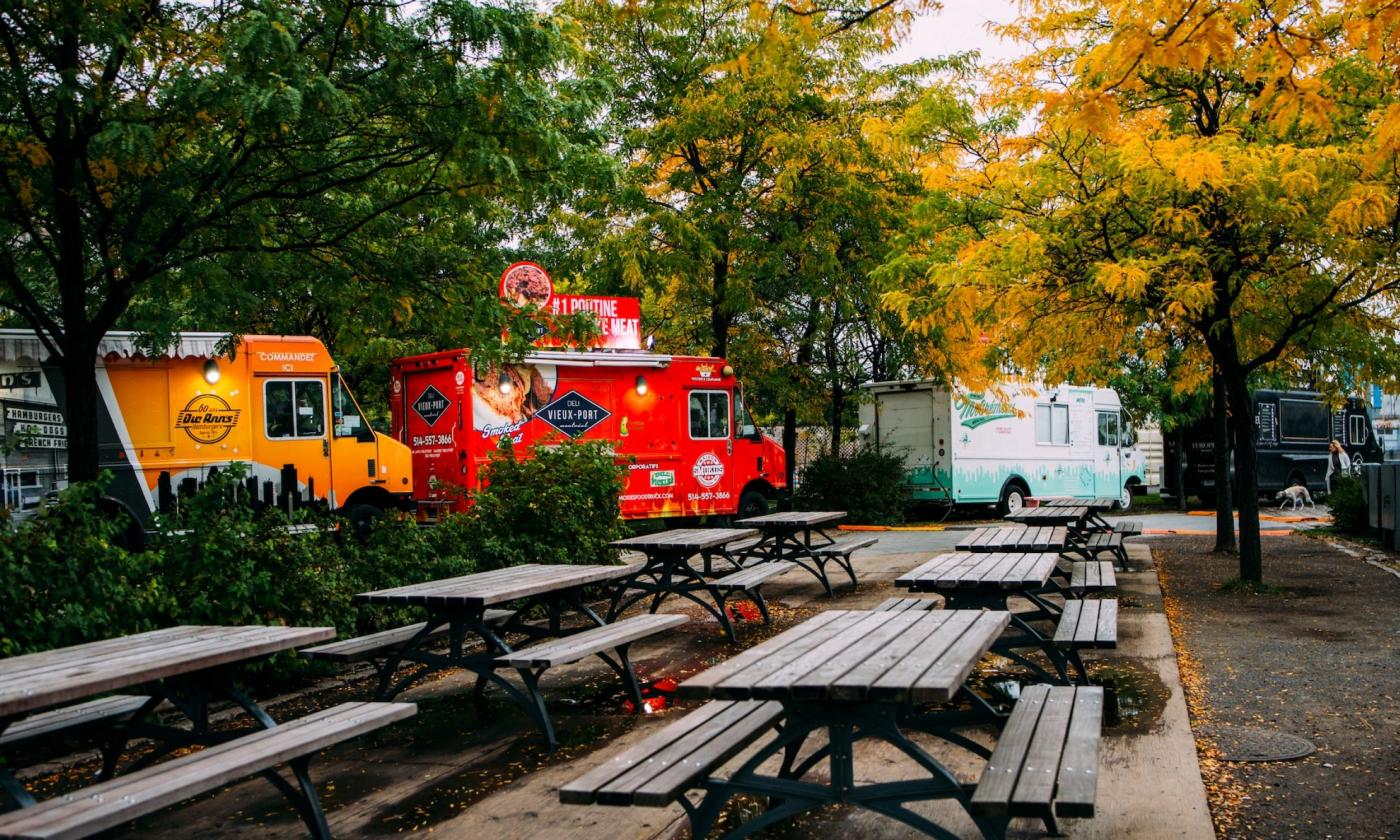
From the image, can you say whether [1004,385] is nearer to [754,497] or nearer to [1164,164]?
[754,497]

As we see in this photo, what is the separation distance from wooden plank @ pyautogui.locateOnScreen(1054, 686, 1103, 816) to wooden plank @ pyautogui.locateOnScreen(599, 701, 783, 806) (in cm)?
104

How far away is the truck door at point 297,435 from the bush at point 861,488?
10.5 m

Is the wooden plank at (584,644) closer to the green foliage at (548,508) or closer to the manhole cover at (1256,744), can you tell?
the green foliage at (548,508)

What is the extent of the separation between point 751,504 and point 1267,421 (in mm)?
15639

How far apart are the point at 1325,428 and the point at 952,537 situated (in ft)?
56.1

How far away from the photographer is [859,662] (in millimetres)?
3871

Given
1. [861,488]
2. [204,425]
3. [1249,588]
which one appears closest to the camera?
[1249,588]

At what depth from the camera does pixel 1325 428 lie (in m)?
29.7

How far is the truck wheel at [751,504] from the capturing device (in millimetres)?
19155

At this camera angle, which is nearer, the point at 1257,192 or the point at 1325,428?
the point at 1257,192

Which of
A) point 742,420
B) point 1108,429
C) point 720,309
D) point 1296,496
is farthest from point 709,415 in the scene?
point 1296,496

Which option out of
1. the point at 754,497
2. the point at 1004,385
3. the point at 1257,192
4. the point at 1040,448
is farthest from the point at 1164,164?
Result: the point at 1040,448

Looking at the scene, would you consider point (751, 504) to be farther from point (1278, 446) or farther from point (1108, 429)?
point (1278, 446)

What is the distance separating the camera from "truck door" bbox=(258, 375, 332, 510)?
599 inches
